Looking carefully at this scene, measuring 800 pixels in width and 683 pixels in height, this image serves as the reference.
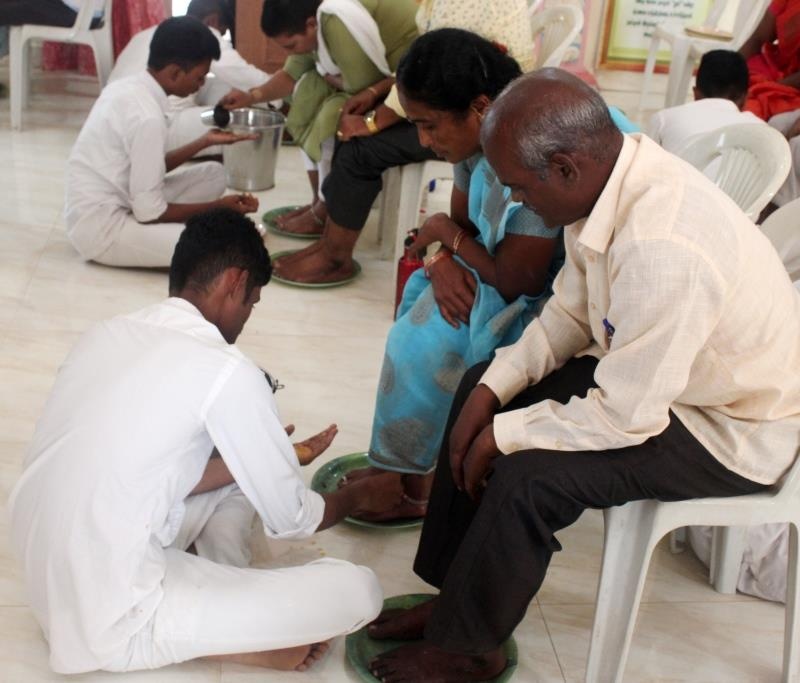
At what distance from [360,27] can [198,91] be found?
3.23 ft

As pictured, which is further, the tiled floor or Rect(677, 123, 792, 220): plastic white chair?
Rect(677, 123, 792, 220): plastic white chair

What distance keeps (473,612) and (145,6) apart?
14.0 ft

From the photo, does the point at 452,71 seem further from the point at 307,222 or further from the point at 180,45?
the point at 307,222

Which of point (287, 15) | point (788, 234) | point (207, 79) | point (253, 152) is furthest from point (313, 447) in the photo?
point (207, 79)

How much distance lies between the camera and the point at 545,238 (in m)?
1.89

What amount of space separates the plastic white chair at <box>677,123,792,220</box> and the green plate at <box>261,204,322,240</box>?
1.62m

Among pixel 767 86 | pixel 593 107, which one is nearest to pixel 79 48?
pixel 767 86

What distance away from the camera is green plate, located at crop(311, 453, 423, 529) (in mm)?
2174

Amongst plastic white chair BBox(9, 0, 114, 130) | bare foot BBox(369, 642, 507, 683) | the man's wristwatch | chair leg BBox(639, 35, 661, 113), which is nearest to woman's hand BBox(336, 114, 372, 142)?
the man's wristwatch

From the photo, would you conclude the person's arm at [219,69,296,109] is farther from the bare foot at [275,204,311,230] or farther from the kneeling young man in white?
the kneeling young man in white

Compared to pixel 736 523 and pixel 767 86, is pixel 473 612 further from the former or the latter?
pixel 767 86

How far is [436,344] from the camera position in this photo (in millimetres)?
2057

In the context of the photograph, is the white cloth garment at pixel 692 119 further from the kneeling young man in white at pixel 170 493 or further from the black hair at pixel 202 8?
the black hair at pixel 202 8

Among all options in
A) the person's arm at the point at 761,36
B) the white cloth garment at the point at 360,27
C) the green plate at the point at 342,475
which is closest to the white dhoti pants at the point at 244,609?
the green plate at the point at 342,475
